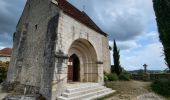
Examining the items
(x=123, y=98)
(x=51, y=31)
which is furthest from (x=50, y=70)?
(x=123, y=98)

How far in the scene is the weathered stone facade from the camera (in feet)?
28.1

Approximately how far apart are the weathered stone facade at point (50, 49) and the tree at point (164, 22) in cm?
512

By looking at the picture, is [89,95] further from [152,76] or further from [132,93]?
[152,76]

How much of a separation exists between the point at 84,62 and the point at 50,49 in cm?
508

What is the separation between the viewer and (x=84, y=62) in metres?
13.4

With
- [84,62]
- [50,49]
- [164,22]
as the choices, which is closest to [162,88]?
[164,22]

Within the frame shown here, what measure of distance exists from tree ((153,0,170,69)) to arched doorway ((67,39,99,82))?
5.37m

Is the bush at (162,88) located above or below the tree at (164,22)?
below

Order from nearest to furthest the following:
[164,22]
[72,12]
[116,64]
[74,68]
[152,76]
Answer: [164,22], [72,12], [74,68], [152,76], [116,64]

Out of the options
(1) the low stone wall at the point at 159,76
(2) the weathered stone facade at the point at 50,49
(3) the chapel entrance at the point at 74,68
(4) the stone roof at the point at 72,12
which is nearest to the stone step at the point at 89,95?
(2) the weathered stone facade at the point at 50,49

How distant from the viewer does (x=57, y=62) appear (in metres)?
8.45

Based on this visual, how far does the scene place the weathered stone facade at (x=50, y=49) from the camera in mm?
8570

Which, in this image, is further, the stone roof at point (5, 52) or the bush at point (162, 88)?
the stone roof at point (5, 52)

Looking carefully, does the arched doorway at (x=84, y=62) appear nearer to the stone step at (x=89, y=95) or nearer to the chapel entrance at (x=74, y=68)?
the chapel entrance at (x=74, y=68)
